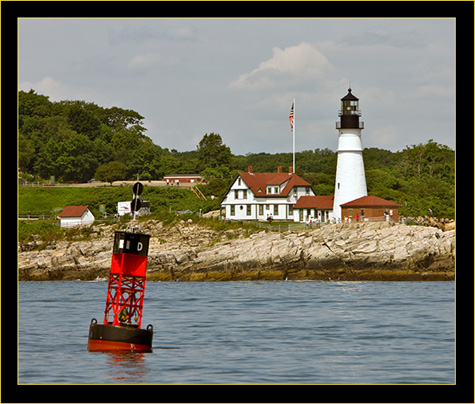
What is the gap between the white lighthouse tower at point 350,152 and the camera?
61219 millimetres

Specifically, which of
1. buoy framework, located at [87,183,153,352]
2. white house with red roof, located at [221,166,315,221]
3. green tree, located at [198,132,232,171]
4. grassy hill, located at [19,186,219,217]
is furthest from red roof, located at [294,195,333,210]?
buoy framework, located at [87,183,153,352]

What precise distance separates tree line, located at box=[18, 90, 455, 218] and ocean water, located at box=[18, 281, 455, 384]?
2385cm

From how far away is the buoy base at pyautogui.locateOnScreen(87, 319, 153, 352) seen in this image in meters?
21.9

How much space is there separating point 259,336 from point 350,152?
112 ft

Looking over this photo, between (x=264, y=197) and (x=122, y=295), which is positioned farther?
(x=264, y=197)

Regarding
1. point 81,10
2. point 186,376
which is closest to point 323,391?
point 81,10

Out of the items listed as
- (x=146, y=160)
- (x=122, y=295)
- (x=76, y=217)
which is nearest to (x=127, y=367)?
(x=122, y=295)

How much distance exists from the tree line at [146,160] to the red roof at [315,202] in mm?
5753

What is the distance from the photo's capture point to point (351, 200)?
61438 mm

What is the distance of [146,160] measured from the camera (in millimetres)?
100562

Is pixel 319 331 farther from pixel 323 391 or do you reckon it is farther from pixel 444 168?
pixel 444 168

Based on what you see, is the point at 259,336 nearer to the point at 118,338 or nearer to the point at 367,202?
the point at 118,338

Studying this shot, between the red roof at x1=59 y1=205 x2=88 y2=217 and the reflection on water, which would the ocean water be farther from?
the red roof at x1=59 y1=205 x2=88 y2=217

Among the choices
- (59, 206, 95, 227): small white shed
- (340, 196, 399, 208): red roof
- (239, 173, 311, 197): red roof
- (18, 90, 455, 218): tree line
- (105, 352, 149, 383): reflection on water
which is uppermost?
(18, 90, 455, 218): tree line
